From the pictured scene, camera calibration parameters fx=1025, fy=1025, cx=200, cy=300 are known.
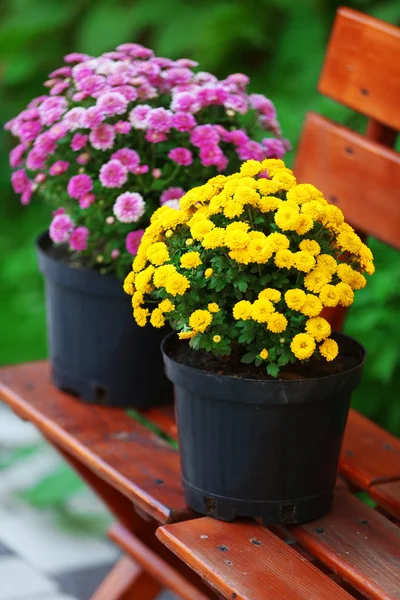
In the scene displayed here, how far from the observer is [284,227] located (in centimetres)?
137

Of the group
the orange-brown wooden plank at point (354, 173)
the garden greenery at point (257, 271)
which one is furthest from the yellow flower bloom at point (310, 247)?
the orange-brown wooden plank at point (354, 173)

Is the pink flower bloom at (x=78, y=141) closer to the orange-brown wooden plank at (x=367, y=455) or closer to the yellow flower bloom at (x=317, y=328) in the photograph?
the yellow flower bloom at (x=317, y=328)

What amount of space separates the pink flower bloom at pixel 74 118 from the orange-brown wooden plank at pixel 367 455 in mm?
711

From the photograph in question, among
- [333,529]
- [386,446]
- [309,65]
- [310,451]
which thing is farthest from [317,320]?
[309,65]

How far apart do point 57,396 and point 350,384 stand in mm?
714

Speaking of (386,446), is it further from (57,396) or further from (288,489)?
(57,396)

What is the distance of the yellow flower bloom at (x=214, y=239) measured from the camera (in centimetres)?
137

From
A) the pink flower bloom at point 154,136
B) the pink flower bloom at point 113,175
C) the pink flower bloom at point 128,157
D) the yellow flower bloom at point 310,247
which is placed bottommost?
the pink flower bloom at point 113,175

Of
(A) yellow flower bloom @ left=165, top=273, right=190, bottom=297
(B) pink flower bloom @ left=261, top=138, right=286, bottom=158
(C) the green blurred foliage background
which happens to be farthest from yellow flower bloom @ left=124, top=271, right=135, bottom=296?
(C) the green blurred foliage background

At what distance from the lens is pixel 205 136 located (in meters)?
1.73

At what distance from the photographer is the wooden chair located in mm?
1354

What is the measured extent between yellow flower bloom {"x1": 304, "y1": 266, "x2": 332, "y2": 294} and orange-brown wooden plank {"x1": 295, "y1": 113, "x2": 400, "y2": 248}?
2.08 ft

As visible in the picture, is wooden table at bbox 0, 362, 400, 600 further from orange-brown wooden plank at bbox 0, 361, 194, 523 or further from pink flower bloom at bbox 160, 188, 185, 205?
pink flower bloom at bbox 160, 188, 185, 205

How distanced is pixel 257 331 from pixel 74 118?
564 millimetres
